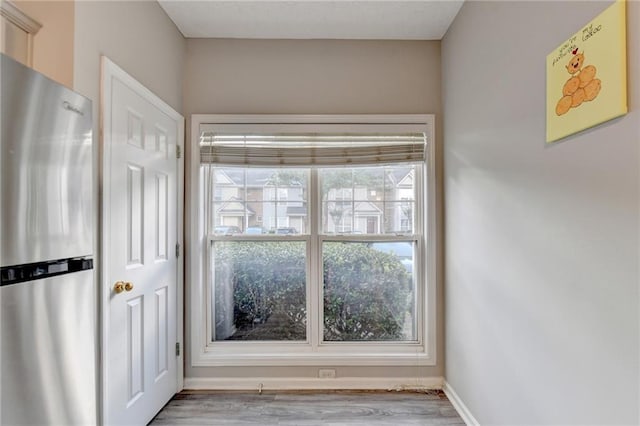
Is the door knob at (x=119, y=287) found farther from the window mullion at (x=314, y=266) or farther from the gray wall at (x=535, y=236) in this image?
the gray wall at (x=535, y=236)

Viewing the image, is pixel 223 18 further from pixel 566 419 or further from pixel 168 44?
pixel 566 419

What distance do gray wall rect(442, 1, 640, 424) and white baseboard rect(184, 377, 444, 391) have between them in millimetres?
294

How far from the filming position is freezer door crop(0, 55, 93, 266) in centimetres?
87

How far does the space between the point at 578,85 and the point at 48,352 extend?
1.83 m

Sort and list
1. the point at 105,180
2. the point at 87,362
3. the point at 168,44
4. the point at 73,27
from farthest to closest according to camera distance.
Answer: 1. the point at 168,44
2. the point at 105,180
3. the point at 73,27
4. the point at 87,362

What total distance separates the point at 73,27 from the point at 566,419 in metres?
2.46

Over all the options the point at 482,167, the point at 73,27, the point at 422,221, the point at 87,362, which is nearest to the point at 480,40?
the point at 482,167

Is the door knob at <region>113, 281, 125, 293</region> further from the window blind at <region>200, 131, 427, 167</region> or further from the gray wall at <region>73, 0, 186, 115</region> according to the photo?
the window blind at <region>200, 131, 427, 167</region>

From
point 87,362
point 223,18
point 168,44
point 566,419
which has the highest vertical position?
point 223,18

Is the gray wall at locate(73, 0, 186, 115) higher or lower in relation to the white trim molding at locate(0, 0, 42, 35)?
higher

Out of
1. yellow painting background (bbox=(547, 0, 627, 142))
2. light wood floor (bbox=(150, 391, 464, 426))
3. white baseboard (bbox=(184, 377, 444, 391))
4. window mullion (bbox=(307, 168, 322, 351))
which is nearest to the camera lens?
yellow painting background (bbox=(547, 0, 627, 142))

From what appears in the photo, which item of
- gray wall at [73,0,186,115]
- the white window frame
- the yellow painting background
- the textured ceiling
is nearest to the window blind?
the white window frame

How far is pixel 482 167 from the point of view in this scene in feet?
6.22

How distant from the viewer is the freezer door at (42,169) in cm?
87
